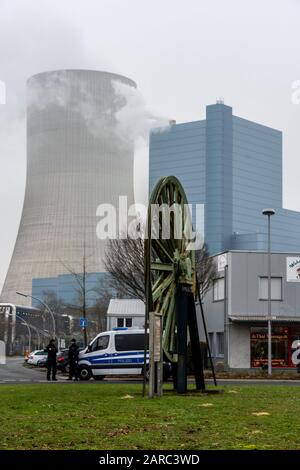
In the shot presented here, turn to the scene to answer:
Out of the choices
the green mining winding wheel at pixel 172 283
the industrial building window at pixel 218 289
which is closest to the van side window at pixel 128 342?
the green mining winding wheel at pixel 172 283

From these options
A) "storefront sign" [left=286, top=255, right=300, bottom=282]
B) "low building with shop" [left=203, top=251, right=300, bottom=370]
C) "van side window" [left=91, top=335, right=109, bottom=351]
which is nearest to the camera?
"van side window" [left=91, top=335, right=109, bottom=351]

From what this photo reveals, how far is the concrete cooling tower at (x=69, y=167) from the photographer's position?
71.9 m

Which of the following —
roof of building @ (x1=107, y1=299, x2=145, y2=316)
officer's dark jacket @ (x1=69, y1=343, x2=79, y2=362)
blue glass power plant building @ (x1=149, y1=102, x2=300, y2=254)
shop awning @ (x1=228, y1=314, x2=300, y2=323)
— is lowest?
officer's dark jacket @ (x1=69, y1=343, x2=79, y2=362)

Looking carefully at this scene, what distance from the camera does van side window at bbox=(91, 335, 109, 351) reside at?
109ft

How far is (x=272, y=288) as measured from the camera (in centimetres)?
4653

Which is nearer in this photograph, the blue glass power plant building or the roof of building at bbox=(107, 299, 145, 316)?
the roof of building at bbox=(107, 299, 145, 316)

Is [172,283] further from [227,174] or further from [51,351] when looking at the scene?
[227,174]

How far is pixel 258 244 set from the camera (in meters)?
170

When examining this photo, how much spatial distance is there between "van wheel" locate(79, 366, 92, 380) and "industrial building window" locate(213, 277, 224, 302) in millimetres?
16540

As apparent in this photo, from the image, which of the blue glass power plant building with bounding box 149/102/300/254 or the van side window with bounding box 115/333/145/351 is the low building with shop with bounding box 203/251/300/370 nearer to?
the van side window with bounding box 115/333/145/351

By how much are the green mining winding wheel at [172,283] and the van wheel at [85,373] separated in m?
13.7

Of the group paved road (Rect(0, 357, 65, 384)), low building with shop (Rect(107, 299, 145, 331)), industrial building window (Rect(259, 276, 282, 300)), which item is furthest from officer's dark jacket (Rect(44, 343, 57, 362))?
low building with shop (Rect(107, 299, 145, 331))

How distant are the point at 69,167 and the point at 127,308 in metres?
21.9

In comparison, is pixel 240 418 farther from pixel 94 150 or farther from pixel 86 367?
pixel 94 150
